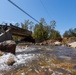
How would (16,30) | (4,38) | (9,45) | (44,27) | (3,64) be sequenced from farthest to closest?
(44,27)
(16,30)
(4,38)
(9,45)
(3,64)

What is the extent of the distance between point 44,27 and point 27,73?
49578 mm

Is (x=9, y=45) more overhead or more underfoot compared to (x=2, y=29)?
more underfoot

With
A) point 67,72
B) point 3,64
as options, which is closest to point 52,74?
point 67,72

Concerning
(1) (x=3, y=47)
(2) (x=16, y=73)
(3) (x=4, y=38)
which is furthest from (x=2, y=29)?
(2) (x=16, y=73)

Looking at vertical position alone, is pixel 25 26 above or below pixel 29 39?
above

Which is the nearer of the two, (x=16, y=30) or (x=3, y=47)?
(x=3, y=47)

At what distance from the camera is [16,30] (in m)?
34.4

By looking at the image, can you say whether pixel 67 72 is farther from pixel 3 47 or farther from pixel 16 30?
pixel 16 30

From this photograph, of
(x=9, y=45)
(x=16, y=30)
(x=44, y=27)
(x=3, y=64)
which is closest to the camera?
(x=3, y=64)

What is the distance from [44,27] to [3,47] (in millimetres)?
42959

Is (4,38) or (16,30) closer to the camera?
(4,38)

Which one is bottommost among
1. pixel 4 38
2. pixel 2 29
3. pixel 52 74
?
pixel 52 74

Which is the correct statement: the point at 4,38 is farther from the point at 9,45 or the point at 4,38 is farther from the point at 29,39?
the point at 29,39

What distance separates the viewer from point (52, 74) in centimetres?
673
